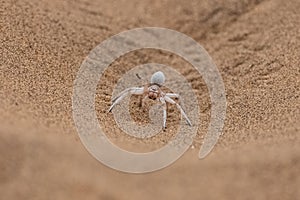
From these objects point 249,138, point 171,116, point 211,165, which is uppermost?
point 171,116

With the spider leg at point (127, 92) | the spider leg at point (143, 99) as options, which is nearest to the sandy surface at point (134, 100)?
the spider leg at point (127, 92)

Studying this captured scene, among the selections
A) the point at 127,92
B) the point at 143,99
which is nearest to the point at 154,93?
the point at 143,99

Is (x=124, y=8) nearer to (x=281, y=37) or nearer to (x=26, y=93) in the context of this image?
(x=281, y=37)

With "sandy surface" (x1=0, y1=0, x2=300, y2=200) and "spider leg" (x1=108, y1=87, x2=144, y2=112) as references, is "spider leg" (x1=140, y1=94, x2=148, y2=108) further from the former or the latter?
"sandy surface" (x1=0, y1=0, x2=300, y2=200)

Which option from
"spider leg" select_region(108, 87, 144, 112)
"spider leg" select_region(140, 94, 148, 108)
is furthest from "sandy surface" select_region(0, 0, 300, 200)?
"spider leg" select_region(140, 94, 148, 108)

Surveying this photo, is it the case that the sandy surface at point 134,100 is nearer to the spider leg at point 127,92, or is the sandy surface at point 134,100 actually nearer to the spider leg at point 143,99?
the spider leg at point 127,92

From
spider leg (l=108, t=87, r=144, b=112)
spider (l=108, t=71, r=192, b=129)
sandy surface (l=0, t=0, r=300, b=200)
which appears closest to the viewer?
Result: sandy surface (l=0, t=0, r=300, b=200)

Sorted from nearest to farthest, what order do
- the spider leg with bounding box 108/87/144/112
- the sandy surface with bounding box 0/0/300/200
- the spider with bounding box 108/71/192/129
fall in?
the sandy surface with bounding box 0/0/300/200 → the spider leg with bounding box 108/87/144/112 → the spider with bounding box 108/71/192/129

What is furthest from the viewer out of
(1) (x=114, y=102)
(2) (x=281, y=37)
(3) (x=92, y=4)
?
(3) (x=92, y=4)

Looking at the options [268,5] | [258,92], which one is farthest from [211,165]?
[268,5]
